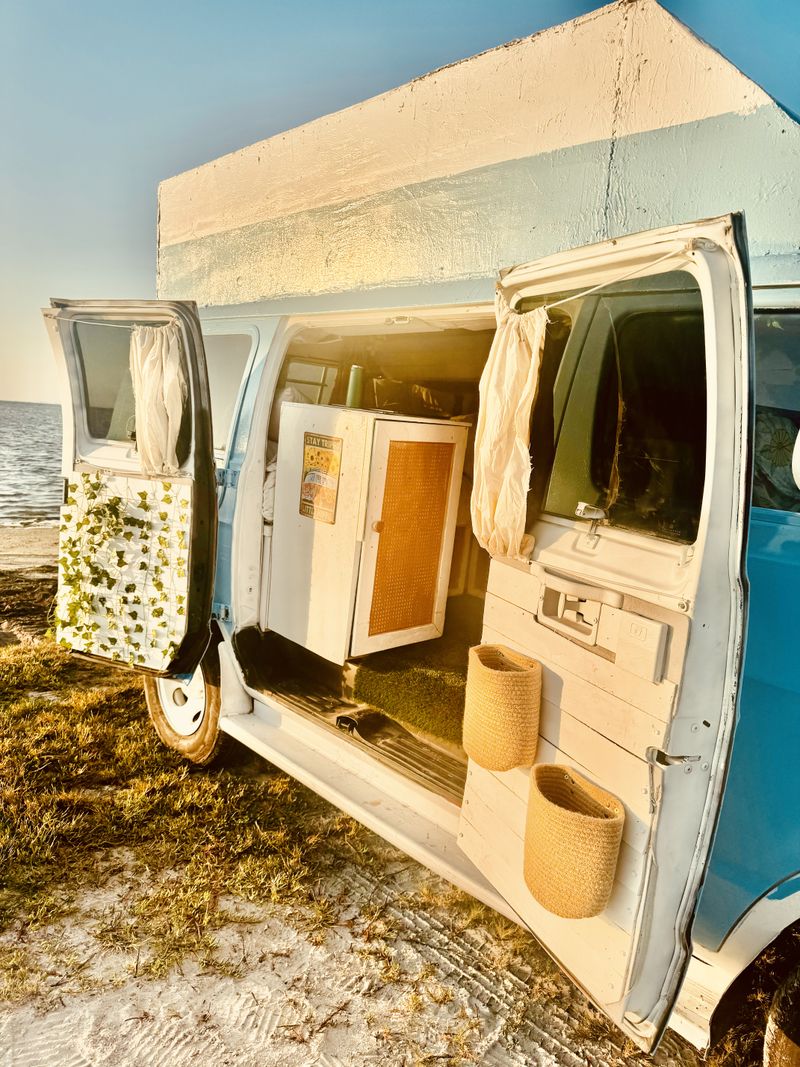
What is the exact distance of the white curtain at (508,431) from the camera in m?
2.15

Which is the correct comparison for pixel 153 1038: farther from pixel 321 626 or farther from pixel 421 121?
pixel 421 121

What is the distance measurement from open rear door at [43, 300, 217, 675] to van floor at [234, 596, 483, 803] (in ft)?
1.63

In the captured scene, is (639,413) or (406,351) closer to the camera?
(639,413)

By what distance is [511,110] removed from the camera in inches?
101

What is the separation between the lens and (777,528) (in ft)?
6.09

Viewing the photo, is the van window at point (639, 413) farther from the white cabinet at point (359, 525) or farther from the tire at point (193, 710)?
the tire at point (193, 710)

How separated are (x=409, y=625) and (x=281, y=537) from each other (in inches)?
33.9

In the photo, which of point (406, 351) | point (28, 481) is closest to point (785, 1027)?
point (406, 351)

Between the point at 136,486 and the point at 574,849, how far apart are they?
270 centimetres

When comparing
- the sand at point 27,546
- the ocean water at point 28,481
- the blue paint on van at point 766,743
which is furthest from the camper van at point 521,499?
the sand at point 27,546

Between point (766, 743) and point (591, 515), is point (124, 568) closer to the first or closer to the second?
point (591, 515)

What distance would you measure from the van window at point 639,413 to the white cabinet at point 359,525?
1248mm

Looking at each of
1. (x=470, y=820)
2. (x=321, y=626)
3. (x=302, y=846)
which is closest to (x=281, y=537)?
(x=321, y=626)

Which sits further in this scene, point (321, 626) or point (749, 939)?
point (321, 626)
